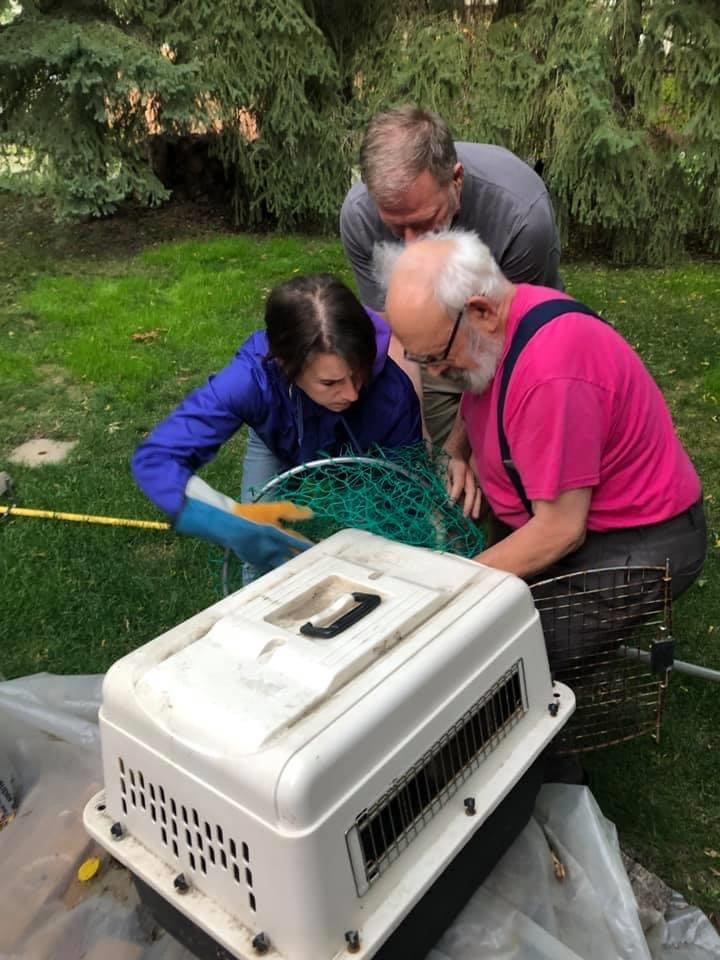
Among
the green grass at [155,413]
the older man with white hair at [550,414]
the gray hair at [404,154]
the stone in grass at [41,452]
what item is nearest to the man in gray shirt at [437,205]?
the gray hair at [404,154]

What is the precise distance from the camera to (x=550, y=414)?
153 cm

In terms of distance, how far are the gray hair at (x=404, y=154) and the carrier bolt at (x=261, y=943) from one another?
1650 mm

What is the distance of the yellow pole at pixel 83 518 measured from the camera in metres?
3.14

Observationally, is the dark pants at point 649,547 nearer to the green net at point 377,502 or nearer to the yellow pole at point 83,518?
the green net at point 377,502

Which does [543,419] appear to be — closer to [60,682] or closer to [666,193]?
[60,682]

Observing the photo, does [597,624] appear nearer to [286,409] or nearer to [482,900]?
[482,900]

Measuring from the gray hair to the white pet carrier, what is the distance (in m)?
1.11

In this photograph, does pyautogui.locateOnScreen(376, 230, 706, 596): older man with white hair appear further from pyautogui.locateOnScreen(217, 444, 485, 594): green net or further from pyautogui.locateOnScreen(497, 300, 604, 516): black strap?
pyautogui.locateOnScreen(217, 444, 485, 594): green net

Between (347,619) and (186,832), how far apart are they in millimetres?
366

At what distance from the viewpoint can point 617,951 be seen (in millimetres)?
1382

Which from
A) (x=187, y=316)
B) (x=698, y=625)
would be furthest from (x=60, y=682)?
(x=187, y=316)

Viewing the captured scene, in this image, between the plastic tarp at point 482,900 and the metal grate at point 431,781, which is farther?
the plastic tarp at point 482,900

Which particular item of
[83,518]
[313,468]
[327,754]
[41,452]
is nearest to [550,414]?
[313,468]

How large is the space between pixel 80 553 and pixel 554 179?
16.7 ft
